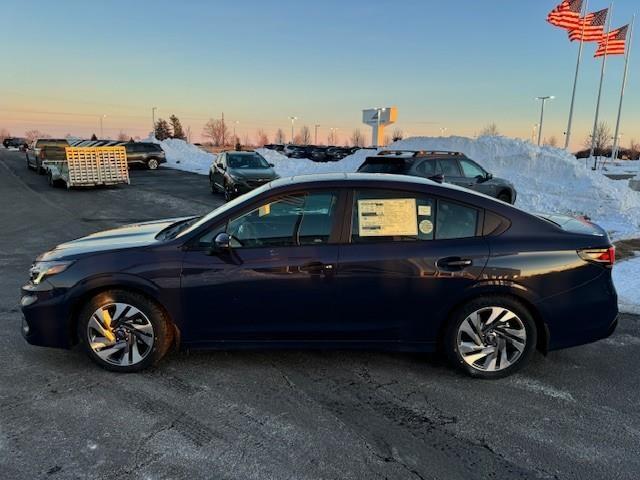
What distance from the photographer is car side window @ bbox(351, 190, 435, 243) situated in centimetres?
384

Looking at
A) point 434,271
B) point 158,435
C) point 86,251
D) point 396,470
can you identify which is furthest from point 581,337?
point 86,251

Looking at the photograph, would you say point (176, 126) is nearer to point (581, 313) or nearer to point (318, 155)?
point (318, 155)

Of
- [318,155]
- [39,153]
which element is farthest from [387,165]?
[318,155]

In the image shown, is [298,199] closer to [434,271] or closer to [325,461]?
[434,271]

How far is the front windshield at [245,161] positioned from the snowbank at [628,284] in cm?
1121

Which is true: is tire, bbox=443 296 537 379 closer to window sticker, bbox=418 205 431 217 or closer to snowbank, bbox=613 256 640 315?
window sticker, bbox=418 205 431 217

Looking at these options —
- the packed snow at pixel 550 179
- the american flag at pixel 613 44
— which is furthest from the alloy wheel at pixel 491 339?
the american flag at pixel 613 44

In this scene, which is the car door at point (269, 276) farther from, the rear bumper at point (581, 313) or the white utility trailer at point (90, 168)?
the white utility trailer at point (90, 168)

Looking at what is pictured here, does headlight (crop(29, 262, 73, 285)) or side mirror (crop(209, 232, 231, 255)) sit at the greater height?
side mirror (crop(209, 232, 231, 255))

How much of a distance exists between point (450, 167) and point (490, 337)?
8.41 m

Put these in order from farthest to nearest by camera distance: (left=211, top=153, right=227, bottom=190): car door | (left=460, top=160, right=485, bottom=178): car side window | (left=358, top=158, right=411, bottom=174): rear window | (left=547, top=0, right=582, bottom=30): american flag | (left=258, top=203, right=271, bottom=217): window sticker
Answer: (left=547, top=0, right=582, bottom=30): american flag
(left=211, top=153, right=227, bottom=190): car door
(left=460, top=160, right=485, bottom=178): car side window
(left=358, top=158, right=411, bottom=174): rear window
(left=258, top=203, right=271, bottom=217): window sticker

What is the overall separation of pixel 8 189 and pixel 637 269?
2052 centimetres

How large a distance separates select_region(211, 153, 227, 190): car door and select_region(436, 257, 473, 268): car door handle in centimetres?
1302

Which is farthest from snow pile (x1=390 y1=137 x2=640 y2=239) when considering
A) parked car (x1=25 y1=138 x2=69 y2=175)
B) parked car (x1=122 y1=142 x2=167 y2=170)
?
parked car (x1=25 y1=138 x2=69 y2=175)
